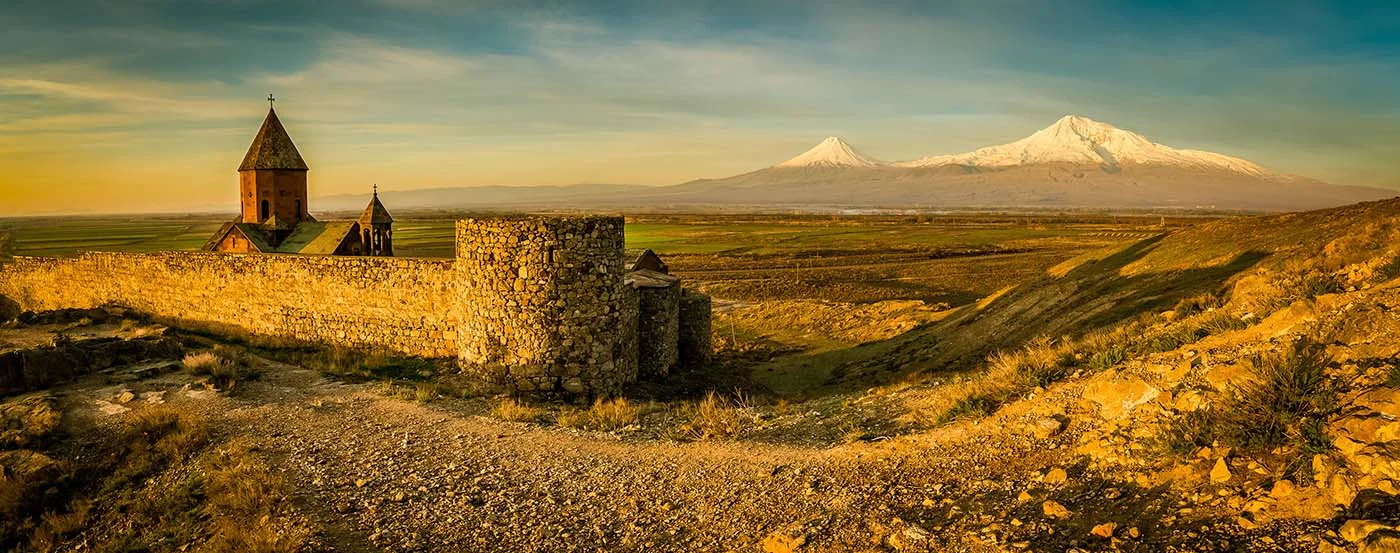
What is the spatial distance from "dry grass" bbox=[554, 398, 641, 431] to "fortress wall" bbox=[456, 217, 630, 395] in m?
1.31

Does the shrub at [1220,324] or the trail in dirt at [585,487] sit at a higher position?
the shrub at [1220,324]

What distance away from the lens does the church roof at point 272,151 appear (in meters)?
30.6

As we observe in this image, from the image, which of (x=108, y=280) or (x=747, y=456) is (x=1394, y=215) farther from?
(x=108, y=280)

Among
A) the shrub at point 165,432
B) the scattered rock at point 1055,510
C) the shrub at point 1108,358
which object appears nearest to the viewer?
the scattered rock at point 1055,510

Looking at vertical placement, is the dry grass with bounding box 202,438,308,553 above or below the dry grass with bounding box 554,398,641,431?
below

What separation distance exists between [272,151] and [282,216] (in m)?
2.81

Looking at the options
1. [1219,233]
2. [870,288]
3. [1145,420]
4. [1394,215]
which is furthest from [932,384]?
[870,288]

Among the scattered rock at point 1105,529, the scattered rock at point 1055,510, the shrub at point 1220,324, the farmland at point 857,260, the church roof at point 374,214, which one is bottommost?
the farmland at point 857,260

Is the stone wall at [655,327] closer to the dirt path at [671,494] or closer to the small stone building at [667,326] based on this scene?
the small stone building at [667,326]

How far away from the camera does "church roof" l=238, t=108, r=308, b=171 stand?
1204 inches

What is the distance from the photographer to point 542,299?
11.2 metres

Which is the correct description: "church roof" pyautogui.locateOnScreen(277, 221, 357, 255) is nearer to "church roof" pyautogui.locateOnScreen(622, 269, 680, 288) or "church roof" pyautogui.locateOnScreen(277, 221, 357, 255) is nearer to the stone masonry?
the stone masonry

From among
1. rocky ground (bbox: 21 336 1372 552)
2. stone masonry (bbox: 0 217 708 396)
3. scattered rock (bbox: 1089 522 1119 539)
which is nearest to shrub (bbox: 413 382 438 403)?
stone masonry (bbox: 0 217 708 396)

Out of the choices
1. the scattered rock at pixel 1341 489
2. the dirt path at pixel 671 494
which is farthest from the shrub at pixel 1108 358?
the scattered rock at pixel 1341 489
